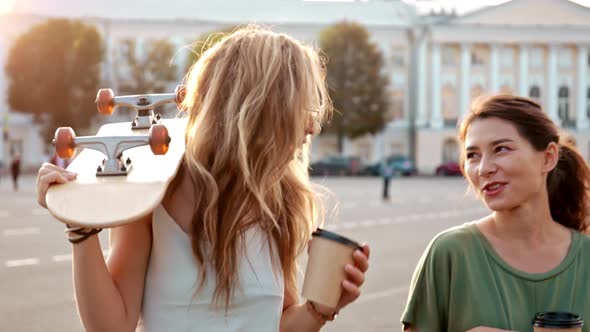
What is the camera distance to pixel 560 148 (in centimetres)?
324

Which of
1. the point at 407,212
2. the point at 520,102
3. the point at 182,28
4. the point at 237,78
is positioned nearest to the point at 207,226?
the point at 237,78

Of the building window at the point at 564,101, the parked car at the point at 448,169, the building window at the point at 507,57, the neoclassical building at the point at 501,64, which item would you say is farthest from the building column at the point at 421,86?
the parked car at the point at 448,169

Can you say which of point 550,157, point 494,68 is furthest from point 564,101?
point 550,157

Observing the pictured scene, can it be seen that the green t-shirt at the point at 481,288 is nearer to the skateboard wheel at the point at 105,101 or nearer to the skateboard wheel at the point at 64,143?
the skateboard wheel at the point at 105,101

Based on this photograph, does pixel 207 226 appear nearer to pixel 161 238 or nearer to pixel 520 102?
pixel 161 238

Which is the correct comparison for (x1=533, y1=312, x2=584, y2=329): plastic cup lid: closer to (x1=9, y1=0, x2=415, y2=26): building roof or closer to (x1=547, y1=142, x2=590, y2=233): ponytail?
(x1=547, y1=142, x2=590, y2=233): ponytail

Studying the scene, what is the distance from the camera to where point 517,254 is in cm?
291

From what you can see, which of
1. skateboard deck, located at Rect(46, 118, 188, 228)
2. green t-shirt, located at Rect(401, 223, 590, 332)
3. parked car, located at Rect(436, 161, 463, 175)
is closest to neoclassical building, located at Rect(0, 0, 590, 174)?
parked car, located at Rect(436, 161, 463, 175)

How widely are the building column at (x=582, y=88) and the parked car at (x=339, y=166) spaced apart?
78.1ft

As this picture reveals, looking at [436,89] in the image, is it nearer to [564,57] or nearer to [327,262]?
[564,57]

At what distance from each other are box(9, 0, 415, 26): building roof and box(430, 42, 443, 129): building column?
2.84m

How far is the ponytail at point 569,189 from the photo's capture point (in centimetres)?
321

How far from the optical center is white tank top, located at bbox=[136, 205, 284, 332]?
234cm

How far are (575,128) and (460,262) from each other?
74.1 m
